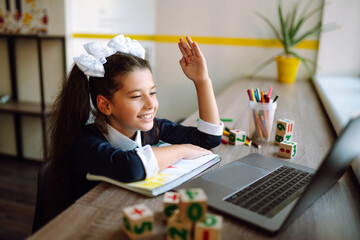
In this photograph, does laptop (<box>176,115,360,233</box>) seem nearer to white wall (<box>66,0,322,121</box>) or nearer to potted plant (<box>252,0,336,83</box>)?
potted plant (<box>252,0,336,83</box>)

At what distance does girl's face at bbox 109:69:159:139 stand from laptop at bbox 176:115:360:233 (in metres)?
0.28

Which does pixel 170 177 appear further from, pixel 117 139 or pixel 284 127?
pixel 284 127

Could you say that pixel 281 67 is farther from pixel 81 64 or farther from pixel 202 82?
pixel 81 64

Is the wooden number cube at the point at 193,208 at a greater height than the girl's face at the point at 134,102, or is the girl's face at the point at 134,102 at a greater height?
the girl's face at the point at 134,102

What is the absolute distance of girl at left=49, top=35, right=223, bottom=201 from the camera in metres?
0.91

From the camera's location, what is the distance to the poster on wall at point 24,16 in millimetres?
3061

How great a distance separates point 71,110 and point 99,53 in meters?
0.20

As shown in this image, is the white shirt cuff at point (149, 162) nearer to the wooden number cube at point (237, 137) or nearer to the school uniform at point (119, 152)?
the school uniform at point (119, 152)

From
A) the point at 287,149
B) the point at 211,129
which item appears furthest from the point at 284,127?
the point at 211,129

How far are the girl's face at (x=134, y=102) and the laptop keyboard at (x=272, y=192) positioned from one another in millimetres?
399

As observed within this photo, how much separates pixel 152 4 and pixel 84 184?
2.25 metres

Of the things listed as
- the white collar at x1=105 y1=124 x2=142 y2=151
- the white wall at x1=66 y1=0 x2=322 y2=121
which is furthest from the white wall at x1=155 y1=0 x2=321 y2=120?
the white collar at x1=105 y1=124 x2=142 y2=151

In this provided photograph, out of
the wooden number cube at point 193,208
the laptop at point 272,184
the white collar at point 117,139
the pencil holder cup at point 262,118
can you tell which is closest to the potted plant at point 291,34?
the pencil holder cup at point 262,118

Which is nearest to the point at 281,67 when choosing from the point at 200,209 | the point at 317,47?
the point at 317,47
